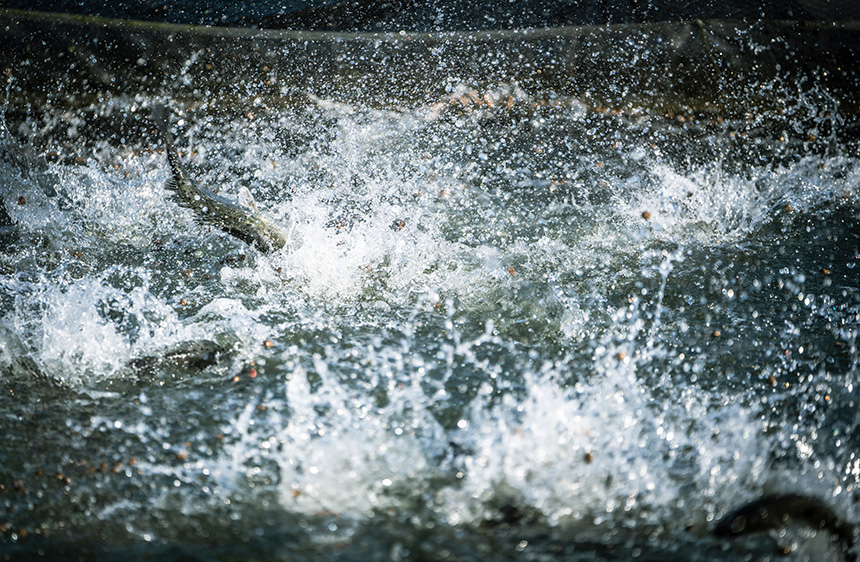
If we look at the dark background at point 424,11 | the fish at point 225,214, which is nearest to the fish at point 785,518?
the fish at point 225,214

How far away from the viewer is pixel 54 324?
2.69 m

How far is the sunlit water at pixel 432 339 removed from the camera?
80.9 inches

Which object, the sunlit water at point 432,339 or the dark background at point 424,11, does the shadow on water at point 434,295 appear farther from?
the dark background at point 424,11

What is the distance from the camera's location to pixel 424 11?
4.84 metres

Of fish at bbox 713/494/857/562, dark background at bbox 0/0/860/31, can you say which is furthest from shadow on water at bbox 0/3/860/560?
dark background at bbox 0/0/860/31

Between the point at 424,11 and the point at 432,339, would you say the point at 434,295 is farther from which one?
the point at 424,11

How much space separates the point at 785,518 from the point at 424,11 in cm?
395

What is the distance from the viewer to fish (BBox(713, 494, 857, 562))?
2.04 meters

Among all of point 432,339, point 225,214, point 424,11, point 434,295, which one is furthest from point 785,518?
point 424,11

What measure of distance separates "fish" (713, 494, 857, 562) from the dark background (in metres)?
3.45

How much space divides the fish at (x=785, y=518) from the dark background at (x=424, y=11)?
136 inches

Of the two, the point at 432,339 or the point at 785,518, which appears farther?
the point at 432,339

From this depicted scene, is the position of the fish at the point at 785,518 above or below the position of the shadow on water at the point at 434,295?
below

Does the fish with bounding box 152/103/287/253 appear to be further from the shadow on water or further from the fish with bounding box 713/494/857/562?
the fish with bounding box 713/494/857/562
